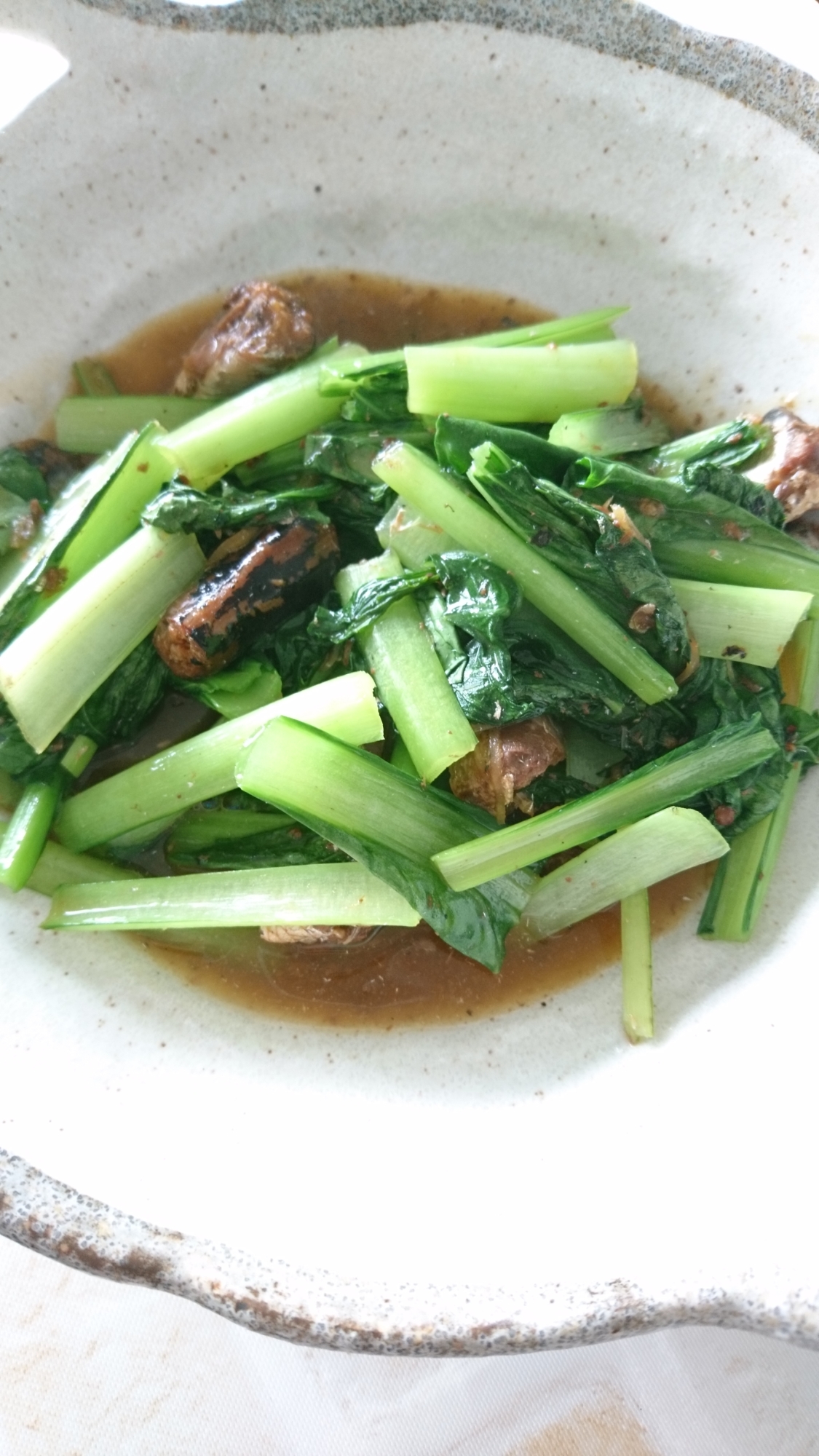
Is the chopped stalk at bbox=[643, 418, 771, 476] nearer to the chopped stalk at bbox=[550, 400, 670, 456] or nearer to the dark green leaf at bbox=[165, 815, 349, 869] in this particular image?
the chopped stalk at bbox=[550, 400, 670, 456]

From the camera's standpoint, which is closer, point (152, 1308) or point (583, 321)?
point (152, 1308)

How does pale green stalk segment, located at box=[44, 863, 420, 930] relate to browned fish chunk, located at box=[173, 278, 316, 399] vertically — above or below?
below

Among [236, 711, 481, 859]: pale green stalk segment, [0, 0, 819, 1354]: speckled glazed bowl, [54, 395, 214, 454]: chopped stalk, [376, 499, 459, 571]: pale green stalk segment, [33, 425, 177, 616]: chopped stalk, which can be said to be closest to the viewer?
[0, 0, 819, 1354]: speckled glazed bowl

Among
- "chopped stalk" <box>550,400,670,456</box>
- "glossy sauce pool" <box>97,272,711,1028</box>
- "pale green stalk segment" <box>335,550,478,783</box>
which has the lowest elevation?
"glossy sauce pool" <box>97,272,711,1028</box>

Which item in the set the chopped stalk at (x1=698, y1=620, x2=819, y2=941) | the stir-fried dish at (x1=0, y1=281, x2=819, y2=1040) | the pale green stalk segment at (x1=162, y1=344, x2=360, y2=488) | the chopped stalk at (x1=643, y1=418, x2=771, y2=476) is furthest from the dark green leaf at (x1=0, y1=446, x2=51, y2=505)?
the chopped stalk at (x1=698, y1=620, x2=819, y2=941)

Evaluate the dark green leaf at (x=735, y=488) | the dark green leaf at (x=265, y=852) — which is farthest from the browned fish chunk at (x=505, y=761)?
the dark green leaf at (x=735, y=488)

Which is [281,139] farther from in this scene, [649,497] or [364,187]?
[649,497]

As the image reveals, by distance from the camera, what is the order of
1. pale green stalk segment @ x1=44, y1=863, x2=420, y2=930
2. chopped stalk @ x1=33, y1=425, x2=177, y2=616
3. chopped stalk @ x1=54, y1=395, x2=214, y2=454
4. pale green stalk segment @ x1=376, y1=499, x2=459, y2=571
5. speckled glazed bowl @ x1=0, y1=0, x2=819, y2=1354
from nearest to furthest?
speckled glazed bowl @ x1=0, y1=0, x2=819, y2=1354
pale green stalk segment @ x1=44, y1=863, x2=420, y2=930
pale green stalk segment @ x1=376, y1=499, x2=459, y2=571
chopped stalk @ x1=33, y1=425, x2=177, y2=616
chopped stalk @ x1=54, y1=395, x2=214, y2=454

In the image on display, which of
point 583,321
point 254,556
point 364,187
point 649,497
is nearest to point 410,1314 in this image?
point 254,556
